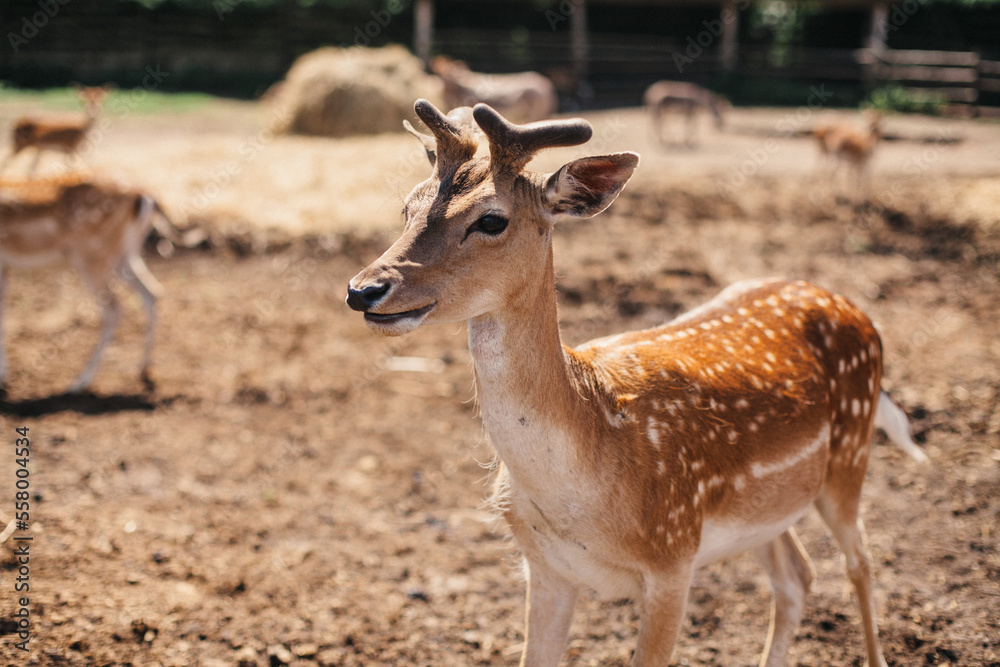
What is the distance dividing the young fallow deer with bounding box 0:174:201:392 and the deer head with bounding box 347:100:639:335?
4866 mm

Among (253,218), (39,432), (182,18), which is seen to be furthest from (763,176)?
(182,18)

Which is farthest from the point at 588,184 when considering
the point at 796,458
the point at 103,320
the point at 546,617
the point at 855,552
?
the point at 103,320

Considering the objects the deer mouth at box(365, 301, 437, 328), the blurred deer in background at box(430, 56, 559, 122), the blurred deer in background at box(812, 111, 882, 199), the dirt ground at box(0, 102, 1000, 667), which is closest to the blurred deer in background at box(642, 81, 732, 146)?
the blurred deer in background at box(430, 56, 559, 122)

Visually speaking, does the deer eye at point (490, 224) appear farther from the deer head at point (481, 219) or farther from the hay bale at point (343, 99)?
the hay bale at point (343, 99)

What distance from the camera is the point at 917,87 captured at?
21.5 metres

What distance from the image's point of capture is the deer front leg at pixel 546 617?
309 cm

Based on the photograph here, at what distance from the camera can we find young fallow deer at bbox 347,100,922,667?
260 centimetres

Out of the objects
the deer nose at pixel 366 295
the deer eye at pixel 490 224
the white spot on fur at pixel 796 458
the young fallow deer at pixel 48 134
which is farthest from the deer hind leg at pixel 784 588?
the young fallow deer at pixel 48 134

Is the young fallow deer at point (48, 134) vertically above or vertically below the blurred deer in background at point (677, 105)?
above

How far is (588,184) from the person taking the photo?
2709 mm

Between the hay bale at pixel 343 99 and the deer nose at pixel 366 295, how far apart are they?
13264 millimetres

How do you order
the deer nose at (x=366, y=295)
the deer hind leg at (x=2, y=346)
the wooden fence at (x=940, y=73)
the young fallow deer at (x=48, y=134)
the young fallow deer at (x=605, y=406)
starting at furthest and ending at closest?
the wooden fence at (x=940, y=73)
the young fallow deer at (x=48, y=134)
the deer hind leg at (x=2, y=346)
the young fallow deer at (x=605, y=406)
the deer nose at (x=366, y=295)

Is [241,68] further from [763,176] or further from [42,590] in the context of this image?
[42,590]

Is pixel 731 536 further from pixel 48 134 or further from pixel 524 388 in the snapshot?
pixel 48 134
